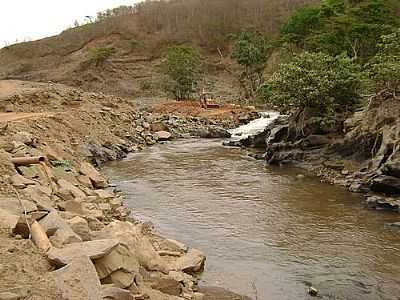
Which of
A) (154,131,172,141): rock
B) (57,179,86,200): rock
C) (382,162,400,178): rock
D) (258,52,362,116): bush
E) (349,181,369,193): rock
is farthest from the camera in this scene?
(154,131,172,141): rock

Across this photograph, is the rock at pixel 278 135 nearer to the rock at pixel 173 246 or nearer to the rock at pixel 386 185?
the rock at pixel 386 185

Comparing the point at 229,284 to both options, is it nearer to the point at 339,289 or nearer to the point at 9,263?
the point at 339,289

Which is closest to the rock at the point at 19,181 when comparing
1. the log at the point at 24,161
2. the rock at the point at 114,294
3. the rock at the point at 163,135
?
the log at the point at 24,161

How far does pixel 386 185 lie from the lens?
15.3 meters

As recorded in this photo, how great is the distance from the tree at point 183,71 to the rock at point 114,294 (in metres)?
37.8

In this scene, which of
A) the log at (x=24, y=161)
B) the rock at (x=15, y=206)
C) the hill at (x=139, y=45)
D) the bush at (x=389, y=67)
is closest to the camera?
the rock at (x=15, y=206)

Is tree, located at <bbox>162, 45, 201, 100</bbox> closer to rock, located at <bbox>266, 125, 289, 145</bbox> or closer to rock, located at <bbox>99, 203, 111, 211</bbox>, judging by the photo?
rock, located at <bbox>266, 125, 289, 145</bbox>

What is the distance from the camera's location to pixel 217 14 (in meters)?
66.1

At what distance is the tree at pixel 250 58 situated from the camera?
152 ft

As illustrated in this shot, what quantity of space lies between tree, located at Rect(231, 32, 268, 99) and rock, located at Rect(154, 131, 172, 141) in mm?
18690

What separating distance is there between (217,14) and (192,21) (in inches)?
137

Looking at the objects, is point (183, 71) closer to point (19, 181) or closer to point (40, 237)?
point (19, 181)

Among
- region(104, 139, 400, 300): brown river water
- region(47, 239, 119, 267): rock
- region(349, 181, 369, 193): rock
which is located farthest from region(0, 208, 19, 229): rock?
region(349, 181, 369, 193): rock

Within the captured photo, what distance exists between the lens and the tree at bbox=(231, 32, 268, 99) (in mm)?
46312
